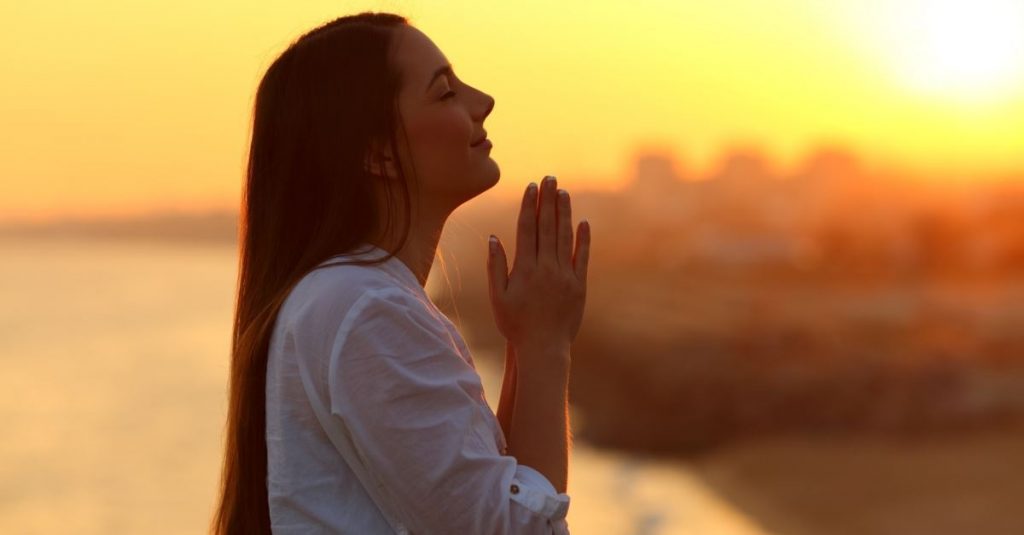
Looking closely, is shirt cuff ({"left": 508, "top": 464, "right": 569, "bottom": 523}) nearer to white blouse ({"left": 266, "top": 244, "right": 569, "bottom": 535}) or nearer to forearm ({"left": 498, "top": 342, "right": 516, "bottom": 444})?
white blouse ({"left": 266, "top": 244, "right": 569, "bottom": 535})

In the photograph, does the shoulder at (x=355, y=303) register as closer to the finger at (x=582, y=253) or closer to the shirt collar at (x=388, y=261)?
the shirt collar at (x=388, y=261)

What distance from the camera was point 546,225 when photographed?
161 cm

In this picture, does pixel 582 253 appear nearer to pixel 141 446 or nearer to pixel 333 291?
pixel 333 291

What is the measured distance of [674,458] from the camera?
24.1 metres

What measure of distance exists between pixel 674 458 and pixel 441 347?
2298cm

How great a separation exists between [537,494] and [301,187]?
0.40m

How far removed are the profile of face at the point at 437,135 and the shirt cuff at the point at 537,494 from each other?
30cm

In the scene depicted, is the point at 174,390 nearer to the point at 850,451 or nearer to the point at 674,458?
the point at 674,458

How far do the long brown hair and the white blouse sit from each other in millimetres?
75

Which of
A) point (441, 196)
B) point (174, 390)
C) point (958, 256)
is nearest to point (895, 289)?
point (958, 256)

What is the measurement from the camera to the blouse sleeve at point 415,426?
1.39 meters

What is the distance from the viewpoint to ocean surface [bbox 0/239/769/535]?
1948cm

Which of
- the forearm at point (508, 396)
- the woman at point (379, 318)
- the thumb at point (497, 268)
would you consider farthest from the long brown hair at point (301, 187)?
the forearm at point (508, 396)

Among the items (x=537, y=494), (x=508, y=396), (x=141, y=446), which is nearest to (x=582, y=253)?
(x=508, y=396)
